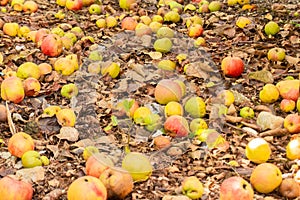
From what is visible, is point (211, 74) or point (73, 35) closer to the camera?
point (211, 74)

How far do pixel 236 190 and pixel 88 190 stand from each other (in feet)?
3.32

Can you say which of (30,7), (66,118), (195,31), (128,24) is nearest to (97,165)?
(66,118)

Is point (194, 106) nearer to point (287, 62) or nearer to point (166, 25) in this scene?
point (287, 62)

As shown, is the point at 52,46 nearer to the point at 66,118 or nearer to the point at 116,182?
the point at 66,118

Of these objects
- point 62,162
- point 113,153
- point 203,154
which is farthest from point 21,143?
point 203,154

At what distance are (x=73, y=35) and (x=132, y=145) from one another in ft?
7.52

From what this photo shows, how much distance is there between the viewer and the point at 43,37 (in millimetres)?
6418

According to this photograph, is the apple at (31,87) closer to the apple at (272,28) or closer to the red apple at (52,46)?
the red apple at (52,46)

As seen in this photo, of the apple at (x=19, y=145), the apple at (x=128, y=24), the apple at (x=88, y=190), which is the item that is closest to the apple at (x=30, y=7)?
the apple at (x=128, y=24)

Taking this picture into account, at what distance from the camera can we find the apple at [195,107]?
5.02 metres

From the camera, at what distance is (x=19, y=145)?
14.5ft

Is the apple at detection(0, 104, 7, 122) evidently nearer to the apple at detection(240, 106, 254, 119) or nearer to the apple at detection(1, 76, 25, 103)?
the apple at detection(1, 76, 25, 103)

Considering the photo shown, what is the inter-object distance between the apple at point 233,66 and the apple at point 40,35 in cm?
212

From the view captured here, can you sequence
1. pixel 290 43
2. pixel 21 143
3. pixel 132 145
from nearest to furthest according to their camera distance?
1. pixel 21 143
2. pixel 132 145
3. pixel 290 43
